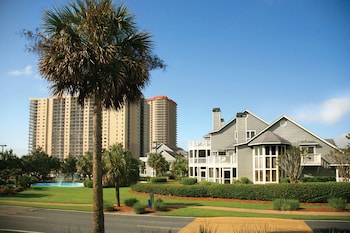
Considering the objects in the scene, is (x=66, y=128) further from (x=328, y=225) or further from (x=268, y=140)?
(x=328, y=225)

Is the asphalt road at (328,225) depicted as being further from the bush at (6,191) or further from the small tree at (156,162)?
the small tree at (156,162)

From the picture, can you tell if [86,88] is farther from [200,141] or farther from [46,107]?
[46,107]

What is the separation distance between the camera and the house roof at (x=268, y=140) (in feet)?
117

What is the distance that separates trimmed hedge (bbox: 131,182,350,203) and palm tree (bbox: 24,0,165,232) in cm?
2096

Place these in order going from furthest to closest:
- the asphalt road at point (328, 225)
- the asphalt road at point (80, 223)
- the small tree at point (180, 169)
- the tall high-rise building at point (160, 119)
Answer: the tall high-rise building at point (160, 119)
the small tree at point (180, 169)
the asphalt road at point (80, 223)
the asphalt road at point (328, 225)

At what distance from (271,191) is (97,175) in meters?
21.6

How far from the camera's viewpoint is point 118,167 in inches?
1085

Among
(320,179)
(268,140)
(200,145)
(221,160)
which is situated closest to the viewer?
(320,179)

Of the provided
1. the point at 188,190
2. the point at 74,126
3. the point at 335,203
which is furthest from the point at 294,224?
the point at 74,126

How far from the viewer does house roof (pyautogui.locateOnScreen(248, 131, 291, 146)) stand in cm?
3556

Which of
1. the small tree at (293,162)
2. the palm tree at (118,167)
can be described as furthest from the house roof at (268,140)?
the palm tree at (118,167)

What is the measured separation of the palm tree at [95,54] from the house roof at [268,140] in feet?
90.2

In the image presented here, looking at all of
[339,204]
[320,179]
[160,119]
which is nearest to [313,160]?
[320,179]

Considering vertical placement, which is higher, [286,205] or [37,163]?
[37,163]
